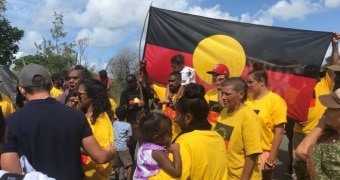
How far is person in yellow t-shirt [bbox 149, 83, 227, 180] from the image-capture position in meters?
2.62

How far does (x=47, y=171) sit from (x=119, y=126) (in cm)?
398

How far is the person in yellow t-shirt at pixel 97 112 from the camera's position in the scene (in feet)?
11.3

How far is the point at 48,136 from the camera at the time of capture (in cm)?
263

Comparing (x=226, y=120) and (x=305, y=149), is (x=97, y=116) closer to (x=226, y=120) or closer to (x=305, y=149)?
(x=226, y=120)

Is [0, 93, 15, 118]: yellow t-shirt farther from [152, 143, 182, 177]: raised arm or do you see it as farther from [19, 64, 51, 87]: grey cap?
[152, 143, 182, 177]: raised arm

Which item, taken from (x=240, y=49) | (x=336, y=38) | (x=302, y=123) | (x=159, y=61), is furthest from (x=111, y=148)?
(x=336, y=38)

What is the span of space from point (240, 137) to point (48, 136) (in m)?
1.55

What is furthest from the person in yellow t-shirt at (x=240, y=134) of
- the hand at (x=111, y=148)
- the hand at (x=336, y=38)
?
the hand at (x=336, y=38)

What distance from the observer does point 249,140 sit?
3.25m

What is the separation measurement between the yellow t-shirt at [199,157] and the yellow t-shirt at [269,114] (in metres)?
1.46

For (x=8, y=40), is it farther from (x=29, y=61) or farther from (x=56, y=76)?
(x=56, y=76)

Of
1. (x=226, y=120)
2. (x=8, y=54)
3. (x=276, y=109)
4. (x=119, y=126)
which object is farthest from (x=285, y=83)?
(x=8, y=54)

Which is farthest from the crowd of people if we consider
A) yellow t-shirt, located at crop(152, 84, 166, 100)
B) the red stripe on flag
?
the red stripe on flag

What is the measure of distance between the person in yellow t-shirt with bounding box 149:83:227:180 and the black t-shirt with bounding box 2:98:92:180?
595 millimetres
